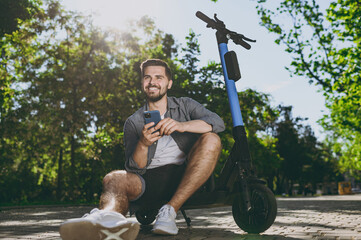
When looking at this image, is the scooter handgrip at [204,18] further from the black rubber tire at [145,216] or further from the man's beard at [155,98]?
the black rubber tire at [145,216]

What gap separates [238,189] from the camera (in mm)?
3287

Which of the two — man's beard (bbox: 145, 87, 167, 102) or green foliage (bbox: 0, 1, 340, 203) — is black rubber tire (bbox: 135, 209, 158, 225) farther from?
green foliage (bbox: 0, 1, 340, 203)

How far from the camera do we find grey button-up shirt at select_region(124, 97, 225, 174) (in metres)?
3.36

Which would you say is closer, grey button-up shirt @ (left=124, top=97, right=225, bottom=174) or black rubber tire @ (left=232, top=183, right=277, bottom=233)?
black rubber tire @ (left=232, top=183, right=277, bottom=233)

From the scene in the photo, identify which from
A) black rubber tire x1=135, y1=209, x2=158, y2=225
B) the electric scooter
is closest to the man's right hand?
the electric scooter

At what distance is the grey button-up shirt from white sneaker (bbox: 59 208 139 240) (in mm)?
968

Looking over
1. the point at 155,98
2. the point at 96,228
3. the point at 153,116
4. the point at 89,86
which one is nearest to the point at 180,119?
the point at 155,98

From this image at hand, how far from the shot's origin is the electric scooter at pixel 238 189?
10.4ft

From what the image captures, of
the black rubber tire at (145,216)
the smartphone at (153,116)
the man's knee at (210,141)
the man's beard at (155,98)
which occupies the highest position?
the man's beard at (155,98)

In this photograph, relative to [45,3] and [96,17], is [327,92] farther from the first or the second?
[45,3]

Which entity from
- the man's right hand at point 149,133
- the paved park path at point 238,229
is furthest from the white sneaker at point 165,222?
the man's right hand at point 149,133

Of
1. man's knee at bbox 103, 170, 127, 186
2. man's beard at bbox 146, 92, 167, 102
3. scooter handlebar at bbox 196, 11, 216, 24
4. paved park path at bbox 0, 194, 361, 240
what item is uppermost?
scooter handlebar at bbox 196, 11, 216, 24

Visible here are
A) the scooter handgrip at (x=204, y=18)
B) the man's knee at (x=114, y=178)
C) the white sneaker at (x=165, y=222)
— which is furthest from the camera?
the scooter handgrip at (x=204, y=18)

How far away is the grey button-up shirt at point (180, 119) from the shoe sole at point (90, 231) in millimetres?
994
